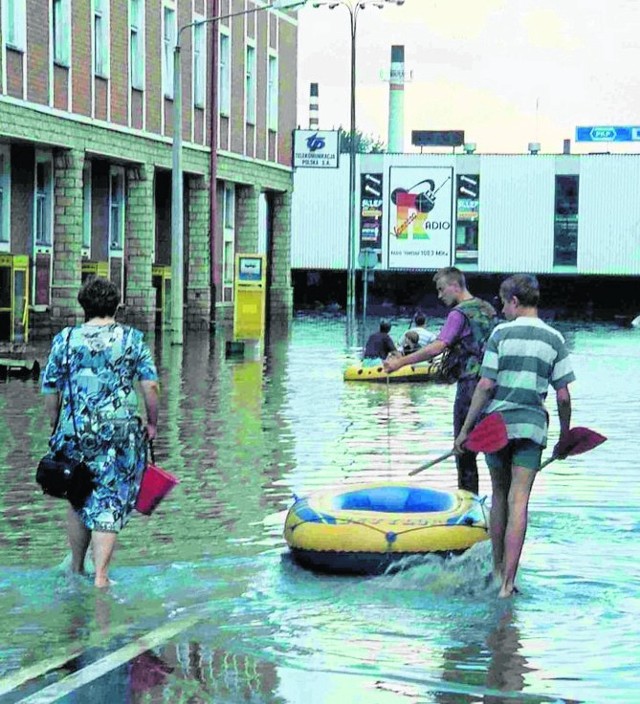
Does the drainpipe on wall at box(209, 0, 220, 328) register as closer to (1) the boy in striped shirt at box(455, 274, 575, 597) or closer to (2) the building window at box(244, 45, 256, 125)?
(2) the building window at box(244, 45, 256, 125)

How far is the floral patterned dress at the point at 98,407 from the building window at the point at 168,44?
121 feet

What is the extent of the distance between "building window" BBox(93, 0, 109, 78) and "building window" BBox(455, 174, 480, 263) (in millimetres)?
43114

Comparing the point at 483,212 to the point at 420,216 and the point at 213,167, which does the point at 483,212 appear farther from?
the point at 213,167

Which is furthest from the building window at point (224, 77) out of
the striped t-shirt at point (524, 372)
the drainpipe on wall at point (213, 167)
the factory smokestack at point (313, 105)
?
the factory smokestack at point (313, 105)

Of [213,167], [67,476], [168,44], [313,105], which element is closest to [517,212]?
[313,105]

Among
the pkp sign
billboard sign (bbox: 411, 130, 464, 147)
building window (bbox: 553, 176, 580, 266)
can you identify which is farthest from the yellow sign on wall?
billboard sign (bbox: 411, 130, 464, 147)

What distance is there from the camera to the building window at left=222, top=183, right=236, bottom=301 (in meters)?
56.2

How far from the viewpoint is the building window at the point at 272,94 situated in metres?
56.8

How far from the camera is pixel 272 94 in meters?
57.2

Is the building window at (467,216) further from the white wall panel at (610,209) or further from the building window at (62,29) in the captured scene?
the building window at (62,29)

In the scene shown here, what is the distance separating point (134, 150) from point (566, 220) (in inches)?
1668

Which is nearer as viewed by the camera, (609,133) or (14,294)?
(14,294)

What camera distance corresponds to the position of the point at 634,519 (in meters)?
12.7

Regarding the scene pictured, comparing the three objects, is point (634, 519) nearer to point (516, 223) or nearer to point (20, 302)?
point (20, 302)
